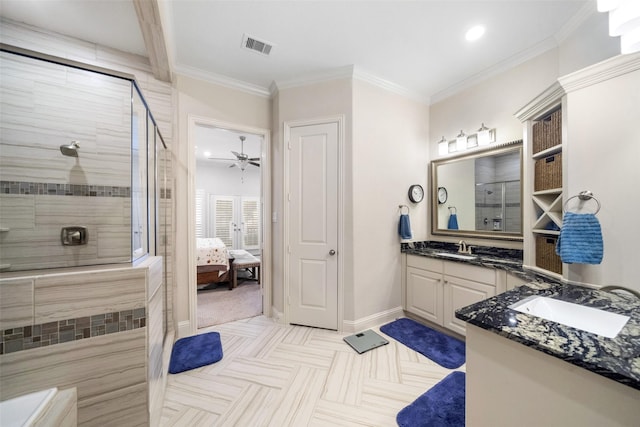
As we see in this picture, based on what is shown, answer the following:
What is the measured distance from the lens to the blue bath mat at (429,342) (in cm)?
203

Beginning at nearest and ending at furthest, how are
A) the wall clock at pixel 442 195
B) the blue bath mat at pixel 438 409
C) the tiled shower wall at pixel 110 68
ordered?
1. the blue bath mat at pixel 438 409
2. the tiled shower wall at pixel 110 68
3. the wall clock at pixel 442 195

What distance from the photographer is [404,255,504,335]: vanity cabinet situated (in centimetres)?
213

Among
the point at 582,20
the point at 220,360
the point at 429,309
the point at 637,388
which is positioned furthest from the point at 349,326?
the point at 582,20

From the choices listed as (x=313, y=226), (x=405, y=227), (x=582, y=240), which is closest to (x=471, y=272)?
(x=405, y=227)

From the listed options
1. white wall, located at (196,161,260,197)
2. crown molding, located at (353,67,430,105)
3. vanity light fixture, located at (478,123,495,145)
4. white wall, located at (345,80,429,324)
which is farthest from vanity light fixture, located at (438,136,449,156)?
white wall, located at (196,161,260,197)

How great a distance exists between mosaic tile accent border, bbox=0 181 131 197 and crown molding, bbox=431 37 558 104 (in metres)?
3.46

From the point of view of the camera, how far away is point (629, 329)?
0.91 m

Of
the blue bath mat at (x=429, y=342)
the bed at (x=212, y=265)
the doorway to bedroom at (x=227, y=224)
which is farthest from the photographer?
the bed at (x=212, y=265)

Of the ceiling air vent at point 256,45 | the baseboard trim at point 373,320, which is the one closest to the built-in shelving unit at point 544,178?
the baseboard trim at point 373,320

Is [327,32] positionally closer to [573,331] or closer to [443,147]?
[443,147]

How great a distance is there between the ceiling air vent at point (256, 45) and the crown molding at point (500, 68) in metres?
2.18

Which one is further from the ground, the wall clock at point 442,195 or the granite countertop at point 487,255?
the wall clock at point 442,195

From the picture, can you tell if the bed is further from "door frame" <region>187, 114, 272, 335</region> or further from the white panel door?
the white panel door

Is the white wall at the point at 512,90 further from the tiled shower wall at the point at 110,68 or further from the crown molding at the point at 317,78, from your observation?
the tiled shower wall at the point at 110,68
